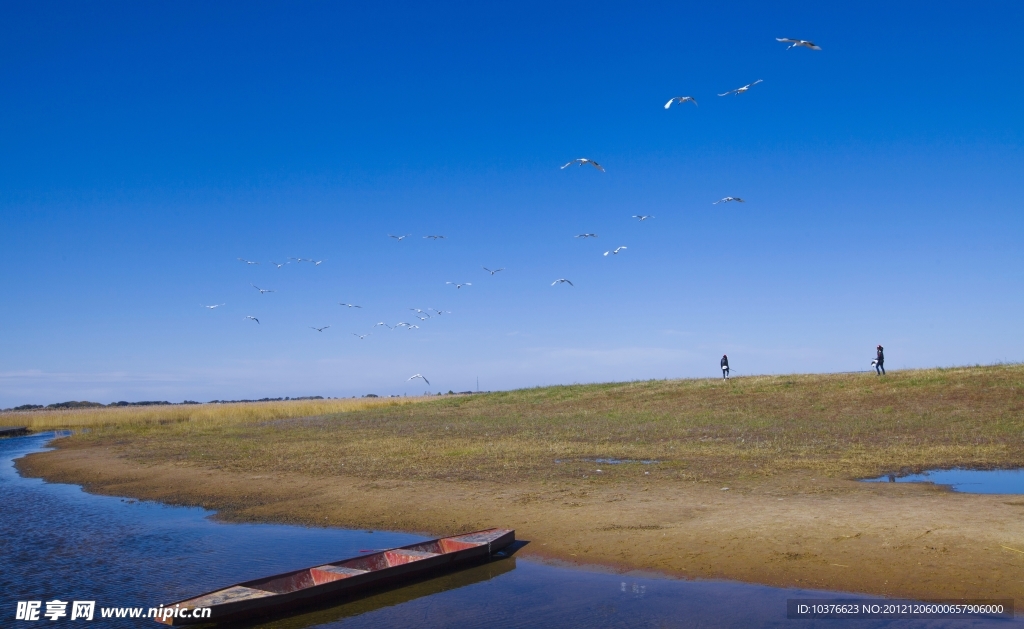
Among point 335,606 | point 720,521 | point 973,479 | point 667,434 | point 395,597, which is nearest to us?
point 335,606

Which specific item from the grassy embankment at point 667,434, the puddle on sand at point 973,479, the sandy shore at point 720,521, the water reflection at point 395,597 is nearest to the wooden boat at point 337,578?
the water reflection at point 395,597

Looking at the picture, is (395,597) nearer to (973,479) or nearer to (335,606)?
(335,606)

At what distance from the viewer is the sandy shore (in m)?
11.0

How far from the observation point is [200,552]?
14297 millimetres

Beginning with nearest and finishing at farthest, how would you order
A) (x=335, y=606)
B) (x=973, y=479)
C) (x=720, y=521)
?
(x=335, y=606)
(x=720, y=521)
(x=973, y=479)

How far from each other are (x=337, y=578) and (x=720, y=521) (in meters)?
7.32

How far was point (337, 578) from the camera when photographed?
1102 centimetres

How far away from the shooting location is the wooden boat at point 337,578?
9922mm

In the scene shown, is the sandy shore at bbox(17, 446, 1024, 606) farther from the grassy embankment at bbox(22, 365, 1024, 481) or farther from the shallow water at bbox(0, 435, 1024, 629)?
the grassy embankment at bbox(22, 365, 1024, 481)

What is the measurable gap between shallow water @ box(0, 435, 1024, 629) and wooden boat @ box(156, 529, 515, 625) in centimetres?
23

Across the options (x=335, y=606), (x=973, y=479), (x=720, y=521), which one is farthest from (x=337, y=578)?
(x=973, y=479)

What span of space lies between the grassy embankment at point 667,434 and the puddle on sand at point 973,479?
65cm

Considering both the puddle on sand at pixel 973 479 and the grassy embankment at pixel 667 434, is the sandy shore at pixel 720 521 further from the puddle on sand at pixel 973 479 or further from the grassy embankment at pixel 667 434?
the grassy embankment at pixel 667 434

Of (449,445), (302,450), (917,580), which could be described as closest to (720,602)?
(917,580)
